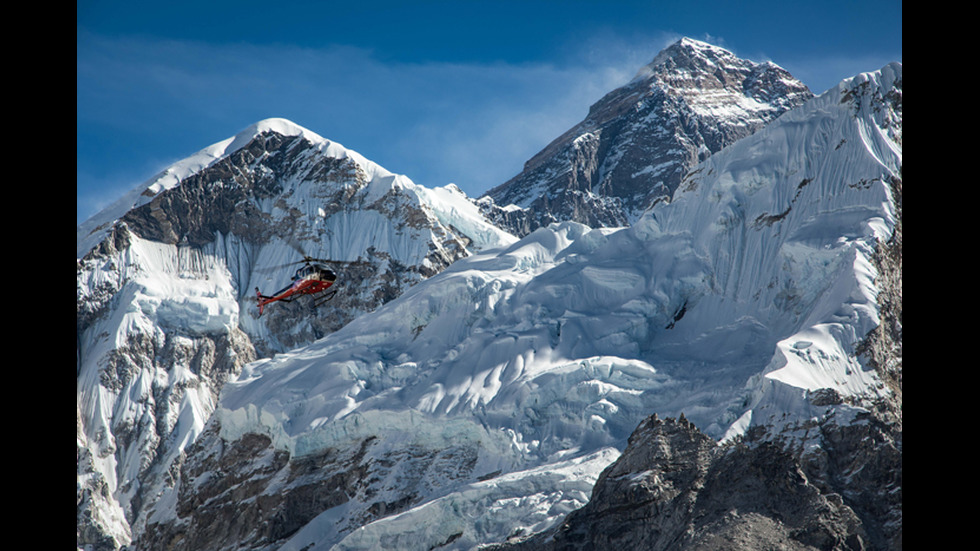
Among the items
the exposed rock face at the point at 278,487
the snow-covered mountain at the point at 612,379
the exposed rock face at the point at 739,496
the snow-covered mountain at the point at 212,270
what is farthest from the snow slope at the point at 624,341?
the snow-covered mountain at the point at 212,270

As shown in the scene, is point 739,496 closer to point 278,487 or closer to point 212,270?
point 278,487

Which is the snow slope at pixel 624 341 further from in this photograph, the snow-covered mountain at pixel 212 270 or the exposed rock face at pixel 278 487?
the snow-covered mountain at pixel 212 270

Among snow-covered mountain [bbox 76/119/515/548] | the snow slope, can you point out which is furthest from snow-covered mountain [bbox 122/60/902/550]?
snow-covered mountain [bbox 76/119/515/548]

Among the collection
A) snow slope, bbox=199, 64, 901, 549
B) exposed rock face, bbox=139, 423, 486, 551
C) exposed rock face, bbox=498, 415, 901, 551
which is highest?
snow slope, bbox=199, 64, 901, 549

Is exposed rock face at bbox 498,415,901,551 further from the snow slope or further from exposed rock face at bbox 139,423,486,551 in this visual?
exposed rock face at bbox 139,423,486,551

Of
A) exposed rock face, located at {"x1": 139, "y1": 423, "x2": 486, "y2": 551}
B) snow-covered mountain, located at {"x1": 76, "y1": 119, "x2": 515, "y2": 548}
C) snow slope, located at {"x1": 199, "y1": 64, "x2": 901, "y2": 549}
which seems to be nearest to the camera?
snow slope, located at {"x1": 199, "y1": 64, "x2": 901, "y2": 549}
